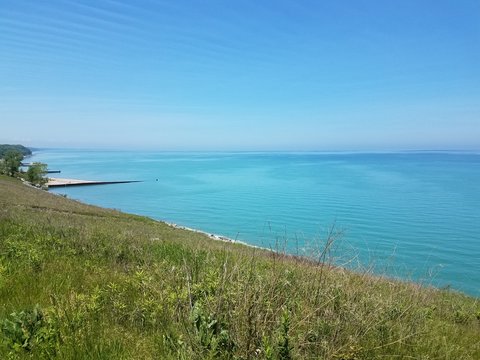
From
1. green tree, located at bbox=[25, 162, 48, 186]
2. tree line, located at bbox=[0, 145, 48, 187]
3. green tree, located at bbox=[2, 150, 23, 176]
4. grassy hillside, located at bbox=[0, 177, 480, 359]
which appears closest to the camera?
grassy hillside, located at bbox=[0, 177, 480, 359]

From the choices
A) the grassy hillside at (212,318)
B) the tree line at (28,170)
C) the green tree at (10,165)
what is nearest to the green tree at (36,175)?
the tree line at (28,170)

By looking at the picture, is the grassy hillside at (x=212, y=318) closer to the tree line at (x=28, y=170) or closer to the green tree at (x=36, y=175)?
the green tree at (x=36, y=175)

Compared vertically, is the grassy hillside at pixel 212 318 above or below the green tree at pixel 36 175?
above

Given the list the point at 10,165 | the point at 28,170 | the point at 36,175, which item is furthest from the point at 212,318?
the point at 10,165

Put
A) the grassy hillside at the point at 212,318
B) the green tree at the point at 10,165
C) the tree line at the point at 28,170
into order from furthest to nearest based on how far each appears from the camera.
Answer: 1. the green tree at the point at 10,165
2. the tree line at the point at 28,170
3. the grassy hillside at the point at 212,318

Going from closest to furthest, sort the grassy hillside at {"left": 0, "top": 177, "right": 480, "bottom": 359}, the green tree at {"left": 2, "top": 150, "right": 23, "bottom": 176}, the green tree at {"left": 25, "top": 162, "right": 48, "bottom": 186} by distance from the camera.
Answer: the grassy hillside at {"left": 0, "top": 177, "right": 480, "bottom": 359} < the green tree at {"left": 25, "top": 162, "right": 48, "bottom": 186} < the green tree at {"left": 2, "top": 150, "right": 23, "bottom": 176}

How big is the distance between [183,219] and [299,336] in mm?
66305

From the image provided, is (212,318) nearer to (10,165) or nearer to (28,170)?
(28,170)

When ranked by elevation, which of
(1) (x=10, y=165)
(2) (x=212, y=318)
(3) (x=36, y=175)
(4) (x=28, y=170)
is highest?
(2) (x=212, y=318)

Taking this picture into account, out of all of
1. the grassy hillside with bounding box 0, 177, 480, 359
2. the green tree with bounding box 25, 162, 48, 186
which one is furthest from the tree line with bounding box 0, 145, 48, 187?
the grassy hillside with bounding box 0, 177, 480, 359

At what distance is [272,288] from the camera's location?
156 inches

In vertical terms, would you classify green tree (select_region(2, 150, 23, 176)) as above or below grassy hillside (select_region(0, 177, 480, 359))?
below

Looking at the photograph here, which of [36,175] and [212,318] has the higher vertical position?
[212,318]

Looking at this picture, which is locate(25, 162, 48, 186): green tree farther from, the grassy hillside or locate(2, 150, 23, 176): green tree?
the grassy hillside
